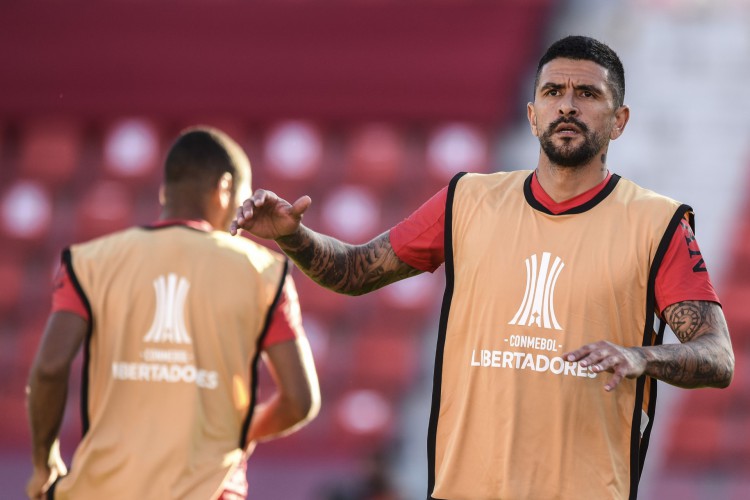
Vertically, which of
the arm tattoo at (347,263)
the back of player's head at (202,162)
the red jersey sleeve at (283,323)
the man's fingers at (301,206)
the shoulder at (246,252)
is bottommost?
the red jersey sleeve at (283,323)

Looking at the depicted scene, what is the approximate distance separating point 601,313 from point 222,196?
1.82 metres

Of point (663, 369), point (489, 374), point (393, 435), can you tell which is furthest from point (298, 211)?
point (393, 435)

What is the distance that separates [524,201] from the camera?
143 inches

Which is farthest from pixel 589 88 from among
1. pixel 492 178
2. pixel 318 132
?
pixel 318 132

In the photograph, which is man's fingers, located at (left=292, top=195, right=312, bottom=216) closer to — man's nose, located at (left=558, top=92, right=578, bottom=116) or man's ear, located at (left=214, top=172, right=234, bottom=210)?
man's nose, located at (left=558, top=92, right=578, bottom=116)

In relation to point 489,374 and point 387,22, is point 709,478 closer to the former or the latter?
point 387,22

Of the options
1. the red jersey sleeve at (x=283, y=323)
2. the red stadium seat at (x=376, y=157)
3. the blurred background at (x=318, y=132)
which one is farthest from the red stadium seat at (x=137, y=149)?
the red jersey sleeve at (x=283, y=323)

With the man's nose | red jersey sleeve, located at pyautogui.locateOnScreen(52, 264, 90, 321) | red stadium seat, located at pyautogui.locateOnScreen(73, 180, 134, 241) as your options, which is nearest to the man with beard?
the man's nose

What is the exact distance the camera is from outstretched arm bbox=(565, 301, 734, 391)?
3014mm

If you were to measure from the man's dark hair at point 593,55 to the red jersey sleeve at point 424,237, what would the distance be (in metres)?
0.44

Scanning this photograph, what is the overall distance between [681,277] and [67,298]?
2115mm

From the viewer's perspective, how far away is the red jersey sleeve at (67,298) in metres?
4.47

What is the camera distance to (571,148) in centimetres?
356

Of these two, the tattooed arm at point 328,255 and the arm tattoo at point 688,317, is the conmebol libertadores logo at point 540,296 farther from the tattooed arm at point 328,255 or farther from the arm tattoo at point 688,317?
the tattooed arm at point 328,255
